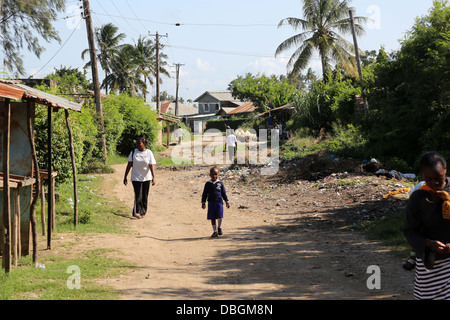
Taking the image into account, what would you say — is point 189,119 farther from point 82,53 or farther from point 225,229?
point 225,229

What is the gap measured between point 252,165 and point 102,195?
9352mm

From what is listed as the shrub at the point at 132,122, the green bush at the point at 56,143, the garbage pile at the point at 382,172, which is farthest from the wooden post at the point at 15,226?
the shrub at the point at 132,122

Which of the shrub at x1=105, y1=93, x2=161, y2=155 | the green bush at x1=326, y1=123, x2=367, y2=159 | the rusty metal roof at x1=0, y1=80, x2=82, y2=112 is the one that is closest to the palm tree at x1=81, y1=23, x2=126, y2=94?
the shrub at x1=105, y1=93, x2=161, y2=155

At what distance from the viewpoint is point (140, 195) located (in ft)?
36.9

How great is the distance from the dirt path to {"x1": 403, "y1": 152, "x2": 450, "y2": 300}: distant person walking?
5.36 ft

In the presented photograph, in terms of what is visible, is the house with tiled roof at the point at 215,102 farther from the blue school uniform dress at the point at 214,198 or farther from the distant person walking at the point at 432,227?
the distant person walking at the point at 432,227

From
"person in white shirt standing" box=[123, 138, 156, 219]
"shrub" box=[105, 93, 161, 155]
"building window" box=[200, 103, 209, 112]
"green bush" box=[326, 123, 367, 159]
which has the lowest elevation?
"person in white shirt standing" box=[123, 138, 156, 219]

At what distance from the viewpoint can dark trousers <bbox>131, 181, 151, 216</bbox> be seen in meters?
11.1

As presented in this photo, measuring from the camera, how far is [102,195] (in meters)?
14.6

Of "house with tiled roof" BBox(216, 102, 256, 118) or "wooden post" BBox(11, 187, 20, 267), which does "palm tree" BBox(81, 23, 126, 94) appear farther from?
"wooden post" BBox(11, 187, 20, 267)

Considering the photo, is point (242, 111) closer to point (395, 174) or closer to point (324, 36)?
point (324, 36)

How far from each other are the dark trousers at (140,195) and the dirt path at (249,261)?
11.0 inches

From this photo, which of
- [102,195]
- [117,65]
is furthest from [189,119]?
[102,195]
